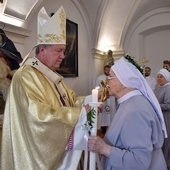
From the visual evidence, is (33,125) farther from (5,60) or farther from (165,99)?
(165,99)

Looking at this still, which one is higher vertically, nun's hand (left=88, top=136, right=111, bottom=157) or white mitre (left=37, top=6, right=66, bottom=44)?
white mitre (left=37, top=6, right=66, bottom=44)

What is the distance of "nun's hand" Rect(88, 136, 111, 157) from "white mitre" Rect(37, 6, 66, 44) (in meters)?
0.93

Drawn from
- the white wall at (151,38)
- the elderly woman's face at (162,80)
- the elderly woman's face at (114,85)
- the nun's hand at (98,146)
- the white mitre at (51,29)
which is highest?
the white wall at (151,38)

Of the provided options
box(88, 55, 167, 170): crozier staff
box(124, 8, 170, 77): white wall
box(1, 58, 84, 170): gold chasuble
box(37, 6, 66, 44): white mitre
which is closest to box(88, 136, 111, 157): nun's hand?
box(88, 55, 167, 170): crozier staff

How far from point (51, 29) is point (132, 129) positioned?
1.18 meters

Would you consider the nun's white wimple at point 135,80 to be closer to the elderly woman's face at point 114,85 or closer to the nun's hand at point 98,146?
the elderly woman's face at point 114,85

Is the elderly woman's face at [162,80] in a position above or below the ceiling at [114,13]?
below

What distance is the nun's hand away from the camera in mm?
1542

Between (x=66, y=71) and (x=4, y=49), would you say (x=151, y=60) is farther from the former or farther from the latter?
(x=4, y=49)

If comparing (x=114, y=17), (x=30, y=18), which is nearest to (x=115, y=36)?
(x=114, y=17)

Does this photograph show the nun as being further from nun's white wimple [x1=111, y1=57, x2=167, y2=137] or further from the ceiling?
the ceiling

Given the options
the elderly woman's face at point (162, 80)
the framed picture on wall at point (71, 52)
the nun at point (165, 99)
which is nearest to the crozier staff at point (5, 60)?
the nun at point (165, 99)

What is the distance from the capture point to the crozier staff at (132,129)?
1447mm

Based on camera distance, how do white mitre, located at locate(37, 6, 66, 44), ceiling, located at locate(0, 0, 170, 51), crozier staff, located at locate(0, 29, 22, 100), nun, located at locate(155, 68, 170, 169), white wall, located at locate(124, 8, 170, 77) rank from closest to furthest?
1. white mitre, located at locate(37, 6, 66, 44)
2. crozier staff, located at locate(0, 29, 22, 100)
3. nun, located at locate(155, 68, 170, 169)
4. ceiling, located at locate(0, 0, 170, 51)
5. white wall, located at locate(124, 8, 170, 77)
